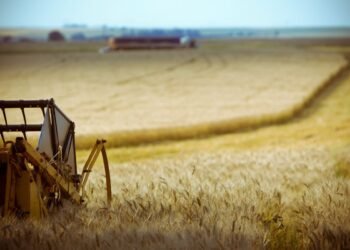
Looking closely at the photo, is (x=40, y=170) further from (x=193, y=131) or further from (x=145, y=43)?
(x=145, y=43)

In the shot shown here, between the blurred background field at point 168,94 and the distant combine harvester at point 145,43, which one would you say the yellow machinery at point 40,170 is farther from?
the distant combine harvester at point 145,43

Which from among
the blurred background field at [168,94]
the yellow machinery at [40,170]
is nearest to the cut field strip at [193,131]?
the blurred background field at [168,94]

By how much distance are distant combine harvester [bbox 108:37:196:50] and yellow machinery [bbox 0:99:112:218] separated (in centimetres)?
4614

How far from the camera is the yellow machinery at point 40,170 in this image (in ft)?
13.4

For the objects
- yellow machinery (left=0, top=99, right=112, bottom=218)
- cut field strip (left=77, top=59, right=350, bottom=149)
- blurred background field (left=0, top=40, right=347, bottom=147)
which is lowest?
cut field strip (left=77, top=59, right=350, bottom=149)

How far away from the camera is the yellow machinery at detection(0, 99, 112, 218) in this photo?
407 centimetres

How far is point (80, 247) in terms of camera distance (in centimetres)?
357

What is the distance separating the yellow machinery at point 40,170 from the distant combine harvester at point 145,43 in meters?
46.1

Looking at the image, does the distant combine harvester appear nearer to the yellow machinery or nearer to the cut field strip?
the cut field strip

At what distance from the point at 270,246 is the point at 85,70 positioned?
25.2 metres

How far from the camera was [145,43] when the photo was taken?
51.7m

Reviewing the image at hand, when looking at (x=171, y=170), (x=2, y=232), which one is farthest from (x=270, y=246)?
(x=171, y=170)

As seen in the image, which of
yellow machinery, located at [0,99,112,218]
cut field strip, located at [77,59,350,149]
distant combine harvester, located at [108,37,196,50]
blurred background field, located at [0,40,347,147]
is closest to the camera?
yellow machinery, located at [0,99,112,218]

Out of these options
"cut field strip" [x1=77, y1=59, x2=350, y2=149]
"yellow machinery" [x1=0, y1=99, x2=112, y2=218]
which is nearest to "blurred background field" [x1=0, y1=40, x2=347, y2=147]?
"cut field strip" [x1=77, y1=59, x2=350, y2=149]
